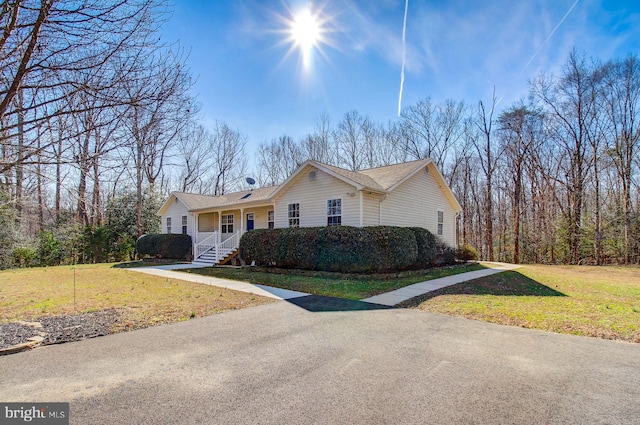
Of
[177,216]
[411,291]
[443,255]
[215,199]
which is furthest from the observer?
[215,199]

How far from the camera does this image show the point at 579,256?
67.8 ft

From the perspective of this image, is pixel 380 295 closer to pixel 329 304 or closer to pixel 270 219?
pixel 329 304

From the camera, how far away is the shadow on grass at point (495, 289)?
839 centimetres

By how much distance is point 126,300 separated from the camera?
7871 millimetres

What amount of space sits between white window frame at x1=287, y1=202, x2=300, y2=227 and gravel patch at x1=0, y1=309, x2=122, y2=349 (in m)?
9.94

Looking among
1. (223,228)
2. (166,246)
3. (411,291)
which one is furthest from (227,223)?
(411,291)

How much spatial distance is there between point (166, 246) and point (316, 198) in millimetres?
12014

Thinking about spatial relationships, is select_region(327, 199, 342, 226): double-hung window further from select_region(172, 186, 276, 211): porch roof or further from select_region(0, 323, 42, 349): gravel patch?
select_region(0, 323, 42, 349): gravel patch

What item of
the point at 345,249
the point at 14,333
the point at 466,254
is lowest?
the point at 466,254

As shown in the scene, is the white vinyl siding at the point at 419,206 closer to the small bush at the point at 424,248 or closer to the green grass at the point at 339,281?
the small bush at the point at 424,248

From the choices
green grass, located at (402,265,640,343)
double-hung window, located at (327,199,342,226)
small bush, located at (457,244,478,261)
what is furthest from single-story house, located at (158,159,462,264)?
green grass, located at (402,265,640,343)

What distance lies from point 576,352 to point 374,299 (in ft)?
14.0

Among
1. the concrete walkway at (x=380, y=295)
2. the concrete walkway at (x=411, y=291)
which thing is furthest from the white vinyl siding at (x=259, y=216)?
the concrete walkway at (x=411, y=291)

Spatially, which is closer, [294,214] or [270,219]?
[294,214]
